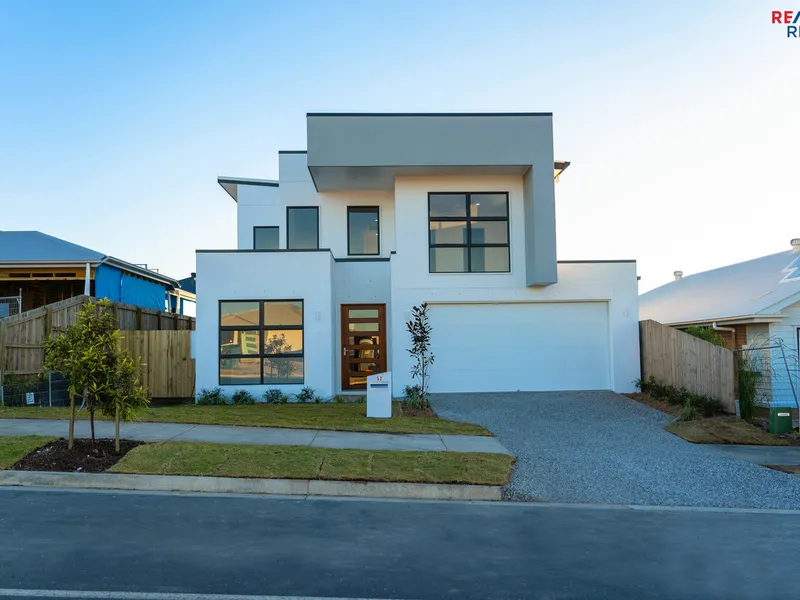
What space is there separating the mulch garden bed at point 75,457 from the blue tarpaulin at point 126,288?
39.2 feet

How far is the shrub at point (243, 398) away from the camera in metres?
15.6

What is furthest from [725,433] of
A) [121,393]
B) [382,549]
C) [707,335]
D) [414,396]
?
[121,393]

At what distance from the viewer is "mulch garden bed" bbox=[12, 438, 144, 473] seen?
8.58 metres

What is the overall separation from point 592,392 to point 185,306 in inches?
906

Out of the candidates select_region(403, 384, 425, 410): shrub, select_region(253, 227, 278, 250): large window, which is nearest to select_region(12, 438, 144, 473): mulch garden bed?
select_region(403, 384, 425, 410): shrub

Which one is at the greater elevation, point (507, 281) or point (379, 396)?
point (507, 281)

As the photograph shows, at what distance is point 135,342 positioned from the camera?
17828 mm

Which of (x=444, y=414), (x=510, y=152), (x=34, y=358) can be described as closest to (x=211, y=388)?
(x=34, y=358)

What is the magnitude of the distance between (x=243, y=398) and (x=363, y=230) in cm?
649

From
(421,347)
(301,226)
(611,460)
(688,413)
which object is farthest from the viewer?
(301,226)

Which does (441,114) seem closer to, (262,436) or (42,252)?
(262,436)

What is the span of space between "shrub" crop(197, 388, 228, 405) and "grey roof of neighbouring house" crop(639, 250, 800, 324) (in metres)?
14.3

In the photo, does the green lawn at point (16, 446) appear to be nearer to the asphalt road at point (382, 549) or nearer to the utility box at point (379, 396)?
the asphalt road at point (382, 549)

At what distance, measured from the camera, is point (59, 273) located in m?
21.1
